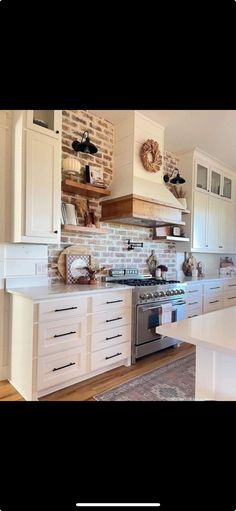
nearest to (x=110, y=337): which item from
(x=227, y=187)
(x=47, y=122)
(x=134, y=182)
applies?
(x=134, y=182)

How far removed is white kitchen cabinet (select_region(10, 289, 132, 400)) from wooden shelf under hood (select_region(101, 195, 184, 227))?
0.92 m

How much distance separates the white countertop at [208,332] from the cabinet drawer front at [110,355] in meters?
1.27

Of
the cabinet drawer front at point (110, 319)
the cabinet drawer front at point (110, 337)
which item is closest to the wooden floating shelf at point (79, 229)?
the cabinet drawer front at point (110, 319)

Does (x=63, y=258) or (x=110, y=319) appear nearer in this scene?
(x=110, y=319)

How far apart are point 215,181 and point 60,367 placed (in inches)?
148

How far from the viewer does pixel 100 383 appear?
86.6 inches

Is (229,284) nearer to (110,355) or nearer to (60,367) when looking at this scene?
(110,355)

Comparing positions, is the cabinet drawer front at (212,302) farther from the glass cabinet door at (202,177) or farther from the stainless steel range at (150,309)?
the glass cabinet door at (202,177)

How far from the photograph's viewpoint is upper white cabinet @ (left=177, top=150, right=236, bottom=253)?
12.4 ft

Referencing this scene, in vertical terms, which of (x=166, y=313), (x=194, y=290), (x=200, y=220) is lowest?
(x=166, y=313)

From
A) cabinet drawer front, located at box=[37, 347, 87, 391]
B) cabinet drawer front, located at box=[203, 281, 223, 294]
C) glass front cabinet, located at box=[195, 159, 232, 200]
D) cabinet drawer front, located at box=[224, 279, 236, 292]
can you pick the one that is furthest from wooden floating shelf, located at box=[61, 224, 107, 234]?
cabinet drawer front, located at box=[224, 279, 236, 292]
